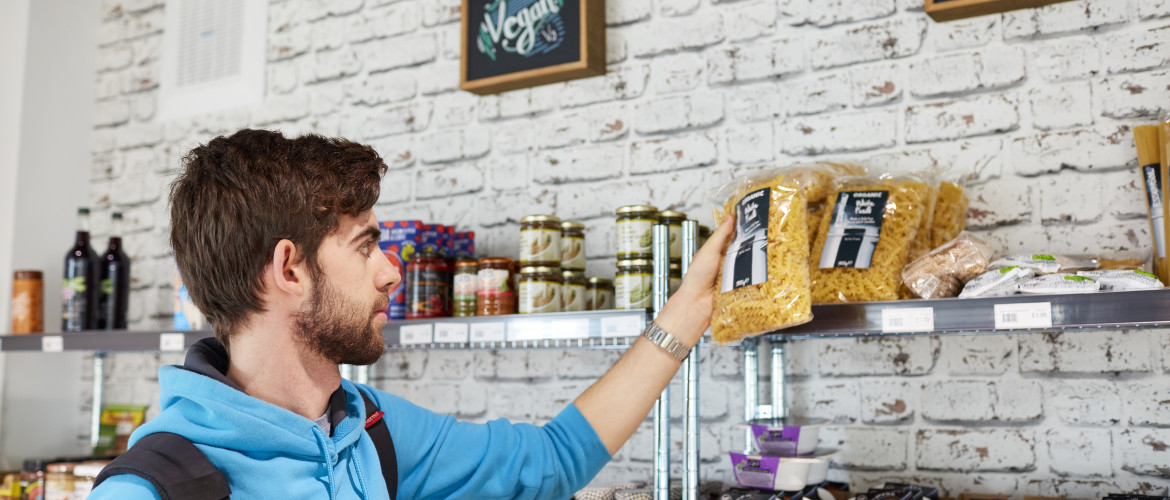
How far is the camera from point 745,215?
5.76 feet

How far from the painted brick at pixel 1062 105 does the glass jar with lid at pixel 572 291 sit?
108 cm

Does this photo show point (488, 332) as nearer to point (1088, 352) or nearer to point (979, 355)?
point (979, 355)

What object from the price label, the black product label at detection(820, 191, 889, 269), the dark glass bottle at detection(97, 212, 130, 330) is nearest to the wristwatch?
the black product label at detection(820, 191, 889, 269)

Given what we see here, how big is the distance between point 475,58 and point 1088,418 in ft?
6.02

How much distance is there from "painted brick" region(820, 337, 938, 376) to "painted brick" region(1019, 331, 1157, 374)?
0.67 ft

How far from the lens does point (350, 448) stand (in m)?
1.50

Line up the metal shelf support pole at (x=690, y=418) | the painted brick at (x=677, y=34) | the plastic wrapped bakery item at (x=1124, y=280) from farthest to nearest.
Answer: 1. the painted brick at (x=677, y=34)
2. the metal shelf support pole at (x=690, y=418)
3. the plastic wrapped bakery item at (x=1124, y=280)

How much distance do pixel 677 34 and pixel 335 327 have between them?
146 cm

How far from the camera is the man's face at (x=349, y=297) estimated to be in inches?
57.7

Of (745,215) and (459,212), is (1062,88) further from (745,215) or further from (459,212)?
(459,212)

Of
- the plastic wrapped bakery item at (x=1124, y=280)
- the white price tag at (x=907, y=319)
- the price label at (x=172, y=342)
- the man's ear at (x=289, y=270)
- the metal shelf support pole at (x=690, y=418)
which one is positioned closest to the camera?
the man's ear at (x=289, y=270)

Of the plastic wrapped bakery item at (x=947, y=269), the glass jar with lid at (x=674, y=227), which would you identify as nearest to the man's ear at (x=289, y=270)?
the glass jar with lid at (x=674, y=227)

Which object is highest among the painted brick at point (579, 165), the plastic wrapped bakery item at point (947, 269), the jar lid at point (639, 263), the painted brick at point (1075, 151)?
the painted brick at point (579, 165)

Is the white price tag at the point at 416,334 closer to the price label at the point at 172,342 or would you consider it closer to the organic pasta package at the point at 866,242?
the price label at the point at 172,342
